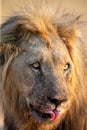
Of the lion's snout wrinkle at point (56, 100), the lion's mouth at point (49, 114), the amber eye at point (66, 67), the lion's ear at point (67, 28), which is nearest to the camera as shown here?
the lion's snout wrinkle at point (56, 100)

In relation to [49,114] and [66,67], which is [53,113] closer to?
[49,114]

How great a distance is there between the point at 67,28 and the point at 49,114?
679 mm

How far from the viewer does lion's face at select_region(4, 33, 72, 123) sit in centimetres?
451

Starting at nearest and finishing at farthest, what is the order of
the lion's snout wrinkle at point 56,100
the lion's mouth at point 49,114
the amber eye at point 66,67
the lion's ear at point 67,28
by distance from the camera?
the lion's snout wrinkle at point 56,100 < the lion's mouth at point 49,114 < the amber eye at point 66,67 < the lion's ear at point 67,28

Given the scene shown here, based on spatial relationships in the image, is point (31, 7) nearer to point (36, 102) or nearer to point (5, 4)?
point (36, 102)

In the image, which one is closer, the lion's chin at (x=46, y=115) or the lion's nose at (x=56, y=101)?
the lion's nose at (x=56, y=101)

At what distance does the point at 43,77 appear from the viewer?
4.58m

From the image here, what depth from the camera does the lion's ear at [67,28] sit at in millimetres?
4855

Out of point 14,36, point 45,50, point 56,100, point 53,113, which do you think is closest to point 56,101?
point 56,100

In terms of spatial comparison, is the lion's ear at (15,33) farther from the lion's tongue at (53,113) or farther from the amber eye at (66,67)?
the lion's tongue at (53,113)

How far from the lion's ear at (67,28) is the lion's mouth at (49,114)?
0.57 meters

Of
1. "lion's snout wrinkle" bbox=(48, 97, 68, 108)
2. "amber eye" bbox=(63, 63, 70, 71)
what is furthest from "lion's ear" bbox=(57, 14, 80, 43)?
"lion's snout wrinkle" bbox=(48, 97, 68, 108)

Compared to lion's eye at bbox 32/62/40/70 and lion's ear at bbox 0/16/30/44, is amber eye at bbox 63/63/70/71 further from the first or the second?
lion's ear at bbox 0/16/30/44

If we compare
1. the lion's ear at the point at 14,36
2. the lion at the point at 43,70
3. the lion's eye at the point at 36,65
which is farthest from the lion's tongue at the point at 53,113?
the lion's ear at the point at 14,36
